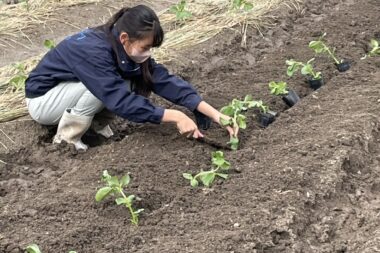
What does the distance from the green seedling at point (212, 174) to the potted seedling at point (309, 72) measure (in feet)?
4.23

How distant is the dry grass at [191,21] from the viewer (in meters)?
5.41

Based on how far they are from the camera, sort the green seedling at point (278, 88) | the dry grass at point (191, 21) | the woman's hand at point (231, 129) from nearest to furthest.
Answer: the woman's hand at point (231, 129) → the green seedling at point (278, 88) → the dry grass at point (191, 21)

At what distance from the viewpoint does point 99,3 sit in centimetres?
698

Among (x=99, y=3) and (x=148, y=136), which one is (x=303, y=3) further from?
(x=148, y=136)

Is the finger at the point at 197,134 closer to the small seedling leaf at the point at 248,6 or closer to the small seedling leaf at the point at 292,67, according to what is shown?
the small seedling leaf at the point at 292,67

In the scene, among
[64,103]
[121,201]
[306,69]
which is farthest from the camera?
[306,69]

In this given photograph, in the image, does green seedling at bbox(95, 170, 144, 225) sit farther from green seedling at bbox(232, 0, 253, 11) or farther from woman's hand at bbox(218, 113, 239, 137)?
green seedling at bbox(232, 0, 253, 11)

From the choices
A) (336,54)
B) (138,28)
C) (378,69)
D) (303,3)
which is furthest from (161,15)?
A: (138,28)

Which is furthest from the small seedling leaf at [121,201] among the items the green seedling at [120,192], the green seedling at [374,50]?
the green seedling at [374,50]

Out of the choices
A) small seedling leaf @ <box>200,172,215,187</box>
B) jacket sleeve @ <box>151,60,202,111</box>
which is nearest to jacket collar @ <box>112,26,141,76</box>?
jacket sleeve @ <box>151,60,202,111</box>

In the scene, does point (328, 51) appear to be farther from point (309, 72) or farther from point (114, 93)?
point (114, 93)

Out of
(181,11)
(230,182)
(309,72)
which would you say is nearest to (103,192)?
(230,182)

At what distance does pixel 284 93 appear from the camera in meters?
4.43

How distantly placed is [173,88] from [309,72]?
3.29 ft
